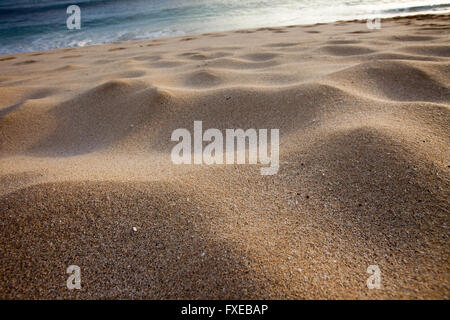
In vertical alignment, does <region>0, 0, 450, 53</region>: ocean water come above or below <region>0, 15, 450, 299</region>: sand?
above

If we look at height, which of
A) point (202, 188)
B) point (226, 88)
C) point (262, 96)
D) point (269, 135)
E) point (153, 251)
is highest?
point (226, 88)

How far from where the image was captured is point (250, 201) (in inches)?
41.6

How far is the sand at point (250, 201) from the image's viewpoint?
775 millimetres

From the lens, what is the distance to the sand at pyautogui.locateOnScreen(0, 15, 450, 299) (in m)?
0.78

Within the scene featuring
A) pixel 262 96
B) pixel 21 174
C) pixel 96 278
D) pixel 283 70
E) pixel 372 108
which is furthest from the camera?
pixel 283 70

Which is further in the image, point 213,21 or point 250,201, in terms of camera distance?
point 213,21

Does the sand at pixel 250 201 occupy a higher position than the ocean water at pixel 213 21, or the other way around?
the ocean water at pixel 213 21

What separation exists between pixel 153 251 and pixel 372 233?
75 cm

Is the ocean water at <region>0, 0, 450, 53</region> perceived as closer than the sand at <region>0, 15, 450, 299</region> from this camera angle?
No

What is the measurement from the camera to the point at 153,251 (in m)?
0.87

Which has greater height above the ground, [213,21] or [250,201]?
[213,21]

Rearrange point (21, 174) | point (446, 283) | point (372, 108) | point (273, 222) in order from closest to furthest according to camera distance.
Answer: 1. point (446, 283)
2. point (273, 222)
3. point (21, 174)
4. point (372, 108)

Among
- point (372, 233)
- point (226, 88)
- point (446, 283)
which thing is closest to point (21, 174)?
point (226, 88)

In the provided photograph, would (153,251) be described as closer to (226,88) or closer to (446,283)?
(446,283)
